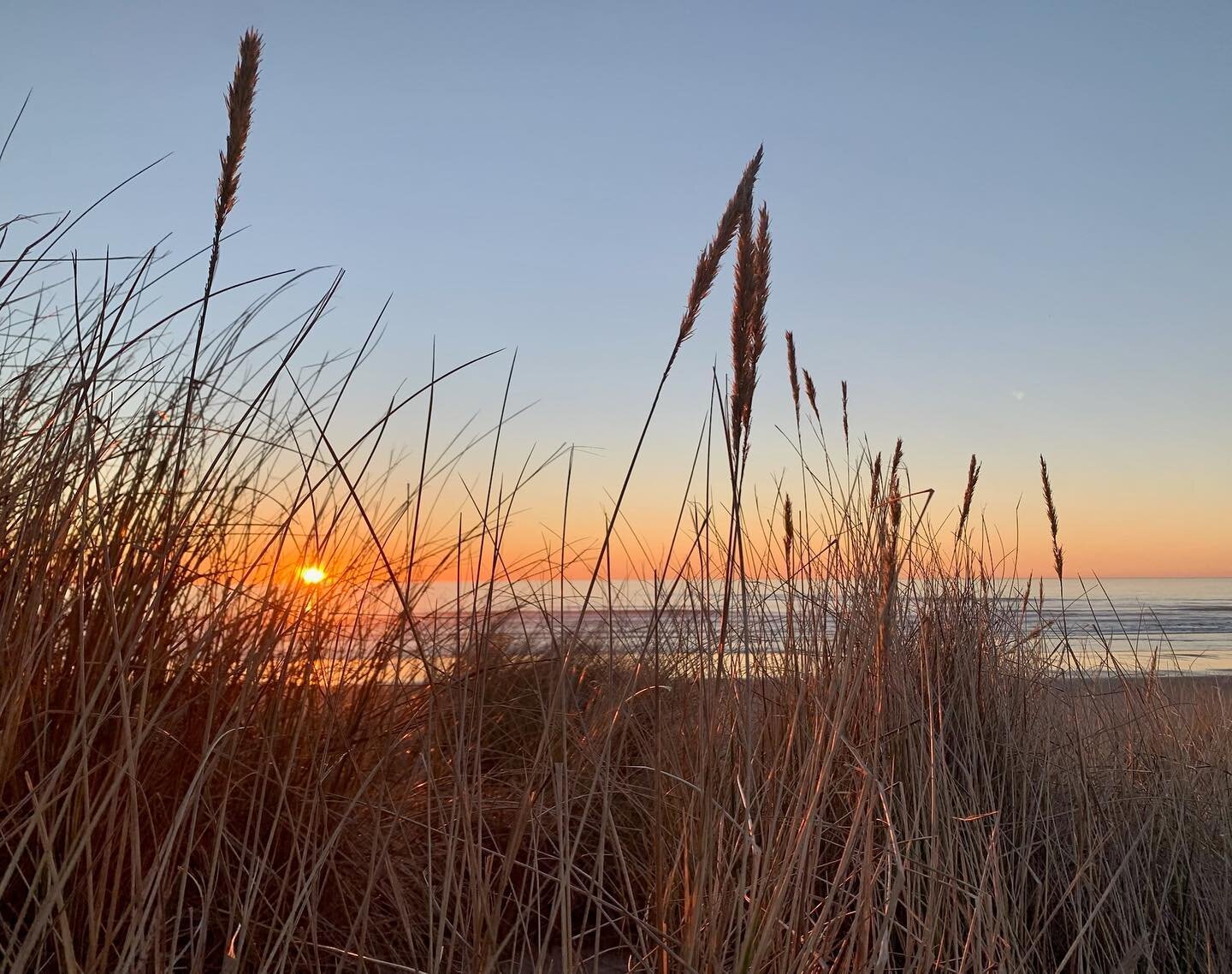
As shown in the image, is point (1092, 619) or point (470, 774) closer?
point (470, 774)

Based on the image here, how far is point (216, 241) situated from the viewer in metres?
1.49

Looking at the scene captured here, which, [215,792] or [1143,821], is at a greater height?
[215,792]

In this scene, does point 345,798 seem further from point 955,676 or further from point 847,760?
point 955,676

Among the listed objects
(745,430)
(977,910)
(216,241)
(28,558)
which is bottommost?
(977,910)

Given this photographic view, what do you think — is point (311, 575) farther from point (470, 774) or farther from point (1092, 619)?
point (1092, 619)

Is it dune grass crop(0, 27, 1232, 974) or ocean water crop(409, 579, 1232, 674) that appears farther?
ocean water crop(409, 579, 1232, 674)

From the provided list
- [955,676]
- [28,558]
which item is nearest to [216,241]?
[28,558]

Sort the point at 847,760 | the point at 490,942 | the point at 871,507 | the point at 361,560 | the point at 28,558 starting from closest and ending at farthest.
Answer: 1. the point at 490,942
2. the point at 28,558
3. the point at 847,760
4. the point at 361,560
5. the point at 871,507

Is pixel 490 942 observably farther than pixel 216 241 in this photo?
No

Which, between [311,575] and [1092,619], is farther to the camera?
[1092,619]

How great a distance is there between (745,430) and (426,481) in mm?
887

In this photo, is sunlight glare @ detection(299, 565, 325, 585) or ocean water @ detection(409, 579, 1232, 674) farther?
ocean water @ detection(409, 579, 1232, 674)

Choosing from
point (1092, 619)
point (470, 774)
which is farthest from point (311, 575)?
point (1092, 619)

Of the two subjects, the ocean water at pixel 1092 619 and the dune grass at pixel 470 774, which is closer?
the dune grass at pixel 470 774
